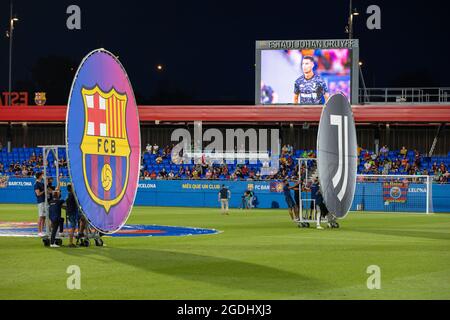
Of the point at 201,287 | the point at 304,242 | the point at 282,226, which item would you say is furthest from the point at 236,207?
the point at 201,287

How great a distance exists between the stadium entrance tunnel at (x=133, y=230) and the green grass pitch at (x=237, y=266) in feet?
4.47

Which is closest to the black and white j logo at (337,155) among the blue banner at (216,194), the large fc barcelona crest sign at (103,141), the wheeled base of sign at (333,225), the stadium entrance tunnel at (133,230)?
the wheeled base of sign at (333,225)

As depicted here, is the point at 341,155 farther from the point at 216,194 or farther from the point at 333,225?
the point at 216,194

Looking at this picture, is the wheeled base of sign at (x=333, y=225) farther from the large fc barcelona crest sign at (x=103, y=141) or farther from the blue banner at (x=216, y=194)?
the blue banner at (x=216, y=194)

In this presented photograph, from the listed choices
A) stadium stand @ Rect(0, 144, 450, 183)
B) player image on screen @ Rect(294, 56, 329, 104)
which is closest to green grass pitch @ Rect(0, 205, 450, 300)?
stadium stand @ Rect(0, 144, 450, 183)

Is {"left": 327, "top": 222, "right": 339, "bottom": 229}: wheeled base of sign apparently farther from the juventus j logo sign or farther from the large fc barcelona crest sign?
the large fc barcelona crest sign

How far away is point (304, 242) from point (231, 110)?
4073 cm

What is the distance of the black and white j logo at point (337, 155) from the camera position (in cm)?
2803

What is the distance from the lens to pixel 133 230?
31.3 meters

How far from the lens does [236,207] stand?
57.7 metres

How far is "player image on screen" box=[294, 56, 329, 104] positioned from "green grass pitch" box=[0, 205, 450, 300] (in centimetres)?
3397

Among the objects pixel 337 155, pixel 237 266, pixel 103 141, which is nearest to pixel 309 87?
pixel 337 155

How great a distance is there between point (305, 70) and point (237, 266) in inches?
1787

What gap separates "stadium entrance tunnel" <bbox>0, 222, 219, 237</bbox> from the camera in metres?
28.9
